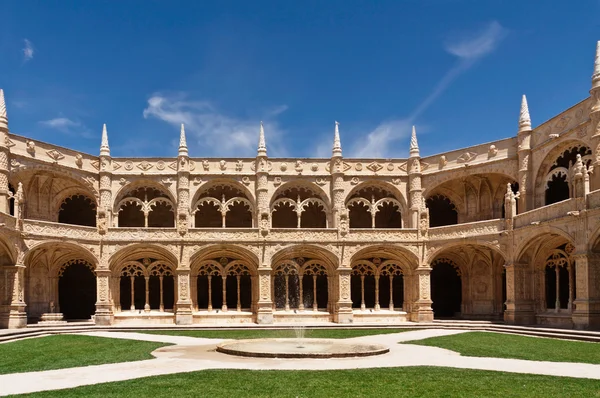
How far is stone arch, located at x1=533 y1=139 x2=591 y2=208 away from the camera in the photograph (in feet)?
101

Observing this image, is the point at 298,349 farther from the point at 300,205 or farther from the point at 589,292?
the point at 300,205

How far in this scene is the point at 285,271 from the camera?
38250 mm

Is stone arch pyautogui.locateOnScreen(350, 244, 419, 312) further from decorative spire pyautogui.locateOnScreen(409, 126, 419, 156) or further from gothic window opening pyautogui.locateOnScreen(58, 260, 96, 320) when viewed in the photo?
gothic window opening pyautogui.locateOnScreen(58, 260, 96, 320)

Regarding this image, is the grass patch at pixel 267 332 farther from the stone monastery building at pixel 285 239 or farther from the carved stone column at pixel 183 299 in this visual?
the stone monastery building at pixel 285 239

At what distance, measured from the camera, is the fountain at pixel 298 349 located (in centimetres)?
1730

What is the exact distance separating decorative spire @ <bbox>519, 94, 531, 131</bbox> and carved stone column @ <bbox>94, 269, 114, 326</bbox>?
26.9m

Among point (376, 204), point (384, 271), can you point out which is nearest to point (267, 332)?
point (384, 271)

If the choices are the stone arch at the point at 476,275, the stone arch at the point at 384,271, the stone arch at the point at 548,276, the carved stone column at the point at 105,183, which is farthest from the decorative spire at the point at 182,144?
the stone arch at the point at 548,276

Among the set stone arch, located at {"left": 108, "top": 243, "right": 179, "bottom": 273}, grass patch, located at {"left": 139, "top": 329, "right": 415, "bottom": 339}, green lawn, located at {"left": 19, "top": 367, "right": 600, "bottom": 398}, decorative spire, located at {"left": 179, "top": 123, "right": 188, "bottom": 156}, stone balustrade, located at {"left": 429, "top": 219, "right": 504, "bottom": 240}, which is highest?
decorative spire, located at {"left": 179, "top": 123, "right": 188, "bottom": 156}

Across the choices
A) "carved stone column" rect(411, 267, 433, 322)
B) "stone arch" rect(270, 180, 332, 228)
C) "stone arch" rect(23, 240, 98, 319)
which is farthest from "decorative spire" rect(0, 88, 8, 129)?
"carved stone column" rect(411, 267, 433, 322)

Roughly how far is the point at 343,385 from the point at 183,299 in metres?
24.6

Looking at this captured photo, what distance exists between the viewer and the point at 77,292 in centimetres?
4006

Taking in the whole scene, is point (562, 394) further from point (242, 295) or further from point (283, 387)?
point (242, 295)

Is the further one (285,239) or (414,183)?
(414,183)
